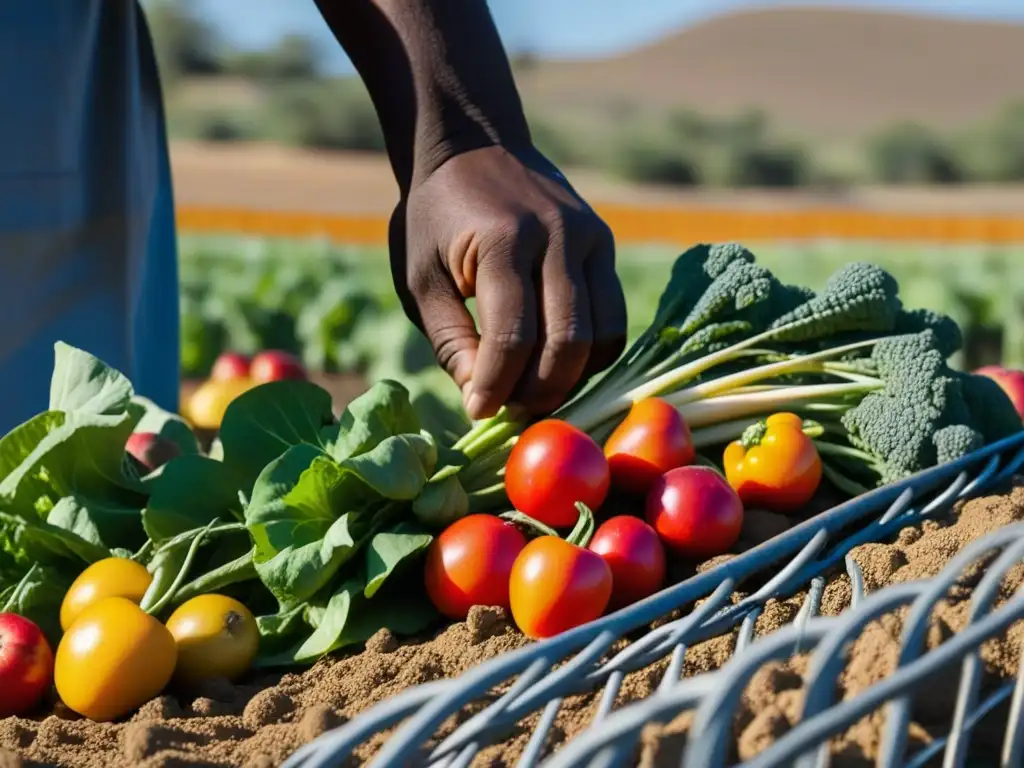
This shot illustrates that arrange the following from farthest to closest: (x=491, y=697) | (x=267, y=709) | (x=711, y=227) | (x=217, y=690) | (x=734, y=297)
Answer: (x=711, y=227) → (x=734, y=297) → (x=217, y=690) → (x=267, y=709) → (x=491, y=697)

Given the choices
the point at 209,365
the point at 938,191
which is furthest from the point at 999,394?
the point at 938,191

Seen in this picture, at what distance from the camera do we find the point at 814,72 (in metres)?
66.0

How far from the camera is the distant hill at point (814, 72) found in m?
60.2

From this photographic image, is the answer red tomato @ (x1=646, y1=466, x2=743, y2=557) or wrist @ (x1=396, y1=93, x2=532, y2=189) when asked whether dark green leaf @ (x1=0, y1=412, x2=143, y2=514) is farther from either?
red tomato @ (x1=646, y1=466, x2=743, y2=557)

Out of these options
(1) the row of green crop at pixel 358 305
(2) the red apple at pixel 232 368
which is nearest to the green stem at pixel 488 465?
(2) the red apple at pixel 232 368

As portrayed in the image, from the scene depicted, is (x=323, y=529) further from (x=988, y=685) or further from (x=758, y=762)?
(x=758, y=762)

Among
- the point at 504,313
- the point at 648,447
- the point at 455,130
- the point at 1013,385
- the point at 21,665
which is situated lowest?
the point at 1013,385

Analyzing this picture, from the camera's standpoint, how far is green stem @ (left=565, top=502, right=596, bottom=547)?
2.54m

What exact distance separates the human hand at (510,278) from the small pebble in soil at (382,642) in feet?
1.66

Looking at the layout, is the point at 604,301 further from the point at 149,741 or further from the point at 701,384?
the point at 149,741

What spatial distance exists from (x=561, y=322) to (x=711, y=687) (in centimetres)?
129

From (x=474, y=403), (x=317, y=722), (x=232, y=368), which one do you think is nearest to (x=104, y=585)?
(x=317, y=722)

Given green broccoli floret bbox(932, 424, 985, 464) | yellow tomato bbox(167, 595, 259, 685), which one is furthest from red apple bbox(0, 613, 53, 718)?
green broccoli floret bbox(932, 424, 985, 464)

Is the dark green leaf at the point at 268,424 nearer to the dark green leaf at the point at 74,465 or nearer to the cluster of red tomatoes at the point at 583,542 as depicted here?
the dark green leaf at the point at 74,465
